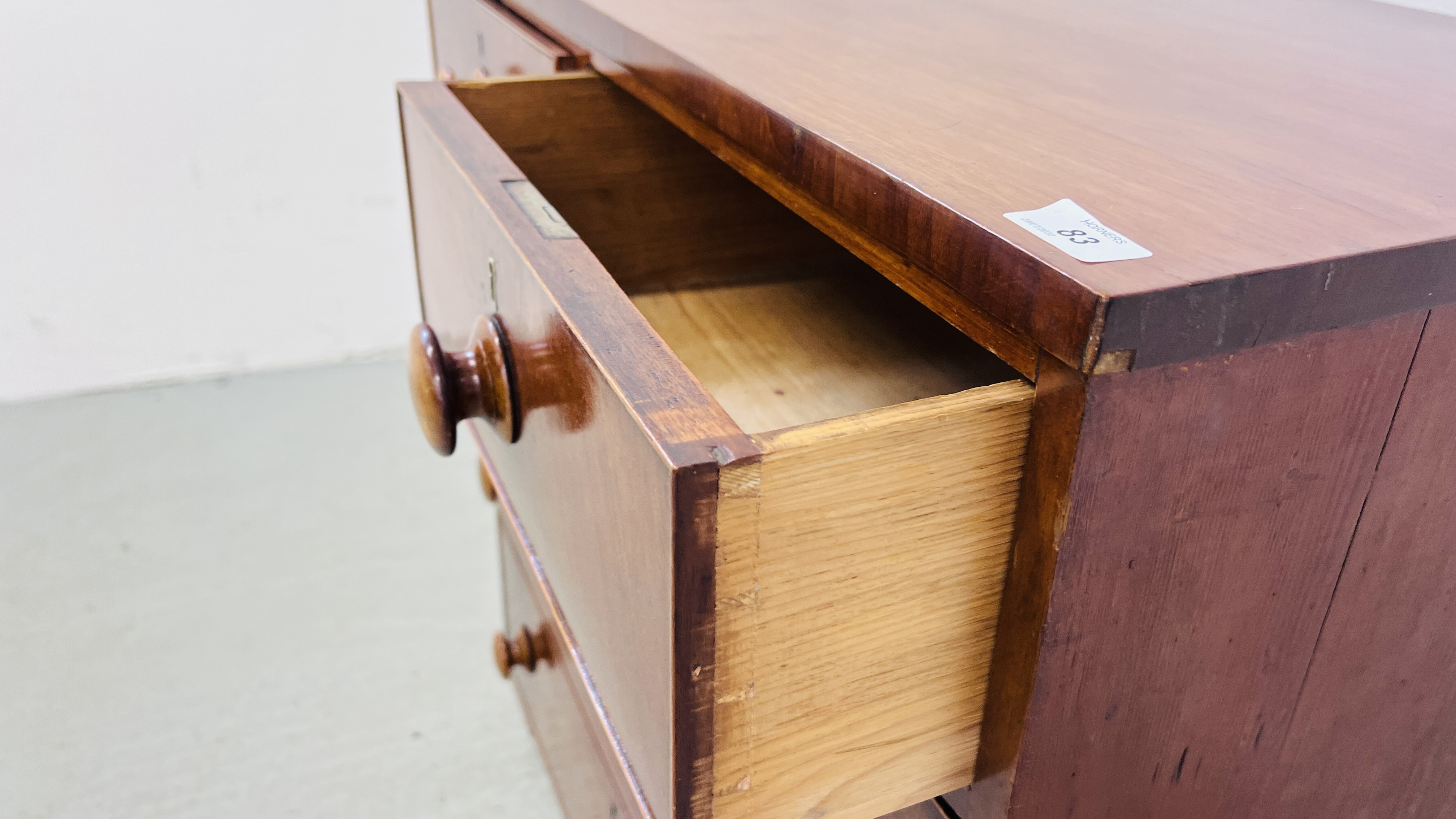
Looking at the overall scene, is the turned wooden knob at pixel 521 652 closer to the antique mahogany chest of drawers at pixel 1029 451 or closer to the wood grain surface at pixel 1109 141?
the antique mahogany chest of drawers at pixel 1029 451

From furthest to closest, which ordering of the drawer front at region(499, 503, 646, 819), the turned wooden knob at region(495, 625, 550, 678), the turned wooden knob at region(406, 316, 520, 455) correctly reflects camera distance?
the turned wooden knob at region(495, 625, 550, 678) → the drawer front at region(499, 503, 646, 819) → the turned wooden knob at region(406, 316, 520, 455)

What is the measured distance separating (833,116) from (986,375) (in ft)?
0.64

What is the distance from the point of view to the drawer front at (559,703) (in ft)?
1.97

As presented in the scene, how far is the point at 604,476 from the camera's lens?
347 mm

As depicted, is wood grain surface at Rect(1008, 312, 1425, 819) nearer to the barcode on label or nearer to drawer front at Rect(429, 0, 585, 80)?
the barcode on label

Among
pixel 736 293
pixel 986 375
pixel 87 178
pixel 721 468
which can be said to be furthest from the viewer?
pixel 87 178

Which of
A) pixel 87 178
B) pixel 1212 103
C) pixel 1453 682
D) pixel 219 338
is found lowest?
pixel 219 338

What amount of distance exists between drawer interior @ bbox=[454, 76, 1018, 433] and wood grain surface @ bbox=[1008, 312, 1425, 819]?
0.19 meters

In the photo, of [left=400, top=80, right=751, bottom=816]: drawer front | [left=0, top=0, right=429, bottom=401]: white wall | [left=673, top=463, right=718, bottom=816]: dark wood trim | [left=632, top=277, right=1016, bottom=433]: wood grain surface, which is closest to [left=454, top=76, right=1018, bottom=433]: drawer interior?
[left=632, top=277, right=1016, bottom=433]: wood grain surface

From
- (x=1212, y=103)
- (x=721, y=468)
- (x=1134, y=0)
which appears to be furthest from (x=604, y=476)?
(x=1134, y=0)

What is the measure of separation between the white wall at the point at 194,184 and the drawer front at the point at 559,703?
91 cm

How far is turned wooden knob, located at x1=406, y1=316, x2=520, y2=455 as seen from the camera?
46cm

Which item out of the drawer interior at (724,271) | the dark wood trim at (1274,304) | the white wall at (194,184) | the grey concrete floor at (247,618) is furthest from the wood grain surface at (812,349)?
the white wall at (194,184)

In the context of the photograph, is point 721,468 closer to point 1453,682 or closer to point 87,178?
point 1453,682
